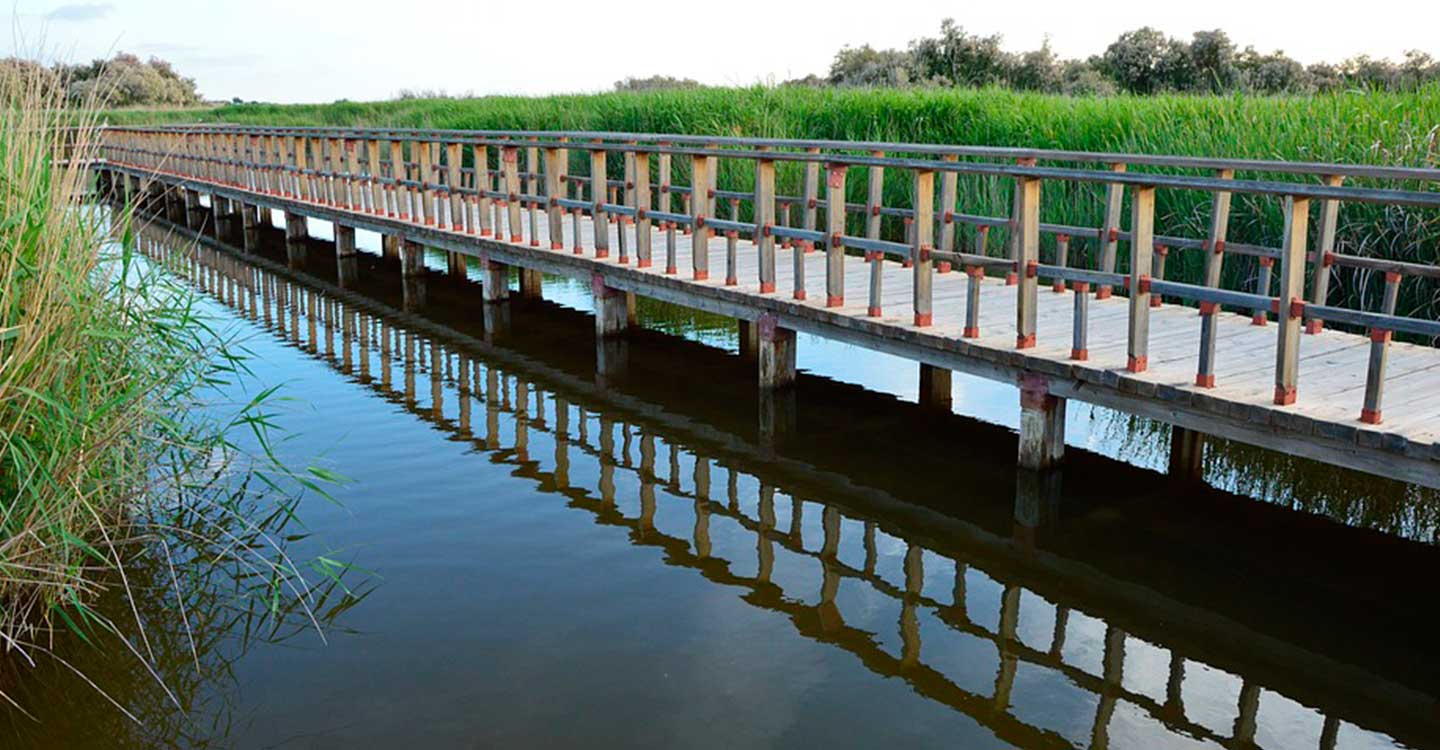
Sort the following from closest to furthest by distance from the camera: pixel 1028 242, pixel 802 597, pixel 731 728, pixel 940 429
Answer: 1. pixel 731 728
2. pixel 802 597
3. pixel 1028 242
4. pixel 940 429

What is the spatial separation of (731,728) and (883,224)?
12.0 m

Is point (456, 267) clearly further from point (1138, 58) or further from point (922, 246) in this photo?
point (1138, 58)

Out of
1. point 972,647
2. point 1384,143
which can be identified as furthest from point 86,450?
point 1384,143

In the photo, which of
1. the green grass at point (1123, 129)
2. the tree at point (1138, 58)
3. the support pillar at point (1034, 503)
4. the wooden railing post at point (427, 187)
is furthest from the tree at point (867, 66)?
the support pillar at point (1034, 503)

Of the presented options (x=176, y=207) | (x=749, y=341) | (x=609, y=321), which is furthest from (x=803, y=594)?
(x=176, y=207)

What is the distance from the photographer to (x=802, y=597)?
264 inches

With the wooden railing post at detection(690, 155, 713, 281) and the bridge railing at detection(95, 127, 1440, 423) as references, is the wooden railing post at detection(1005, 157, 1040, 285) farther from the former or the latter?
the wooden railing post at detection(690, 155, 713, 281)

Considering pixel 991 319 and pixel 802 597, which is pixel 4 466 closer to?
pixel 802 597

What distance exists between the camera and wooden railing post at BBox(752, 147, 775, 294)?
9906 millimetres

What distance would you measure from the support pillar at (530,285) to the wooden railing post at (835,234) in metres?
6.53

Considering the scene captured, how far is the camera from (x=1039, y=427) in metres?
8.09

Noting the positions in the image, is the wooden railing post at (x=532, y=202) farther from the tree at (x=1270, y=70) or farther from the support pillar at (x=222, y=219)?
the tree at (x=1270, y=70)

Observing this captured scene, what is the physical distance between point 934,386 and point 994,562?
11.2ft

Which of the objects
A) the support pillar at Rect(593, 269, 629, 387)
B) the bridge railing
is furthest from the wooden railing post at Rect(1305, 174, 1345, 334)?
the support pillar at Rect(593, 269, 629, 387)
